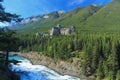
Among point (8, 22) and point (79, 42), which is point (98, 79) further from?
point (8, 22)

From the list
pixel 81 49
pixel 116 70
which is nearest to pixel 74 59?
pixel 81 49

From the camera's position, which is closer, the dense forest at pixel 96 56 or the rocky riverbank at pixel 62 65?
the dense forest at pixel 96 56

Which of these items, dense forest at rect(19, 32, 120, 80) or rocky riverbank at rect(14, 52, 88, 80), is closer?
dense forest at rect(19, 32, 120, 80)

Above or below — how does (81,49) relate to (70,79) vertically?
above

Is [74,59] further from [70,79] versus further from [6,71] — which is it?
[6,71]

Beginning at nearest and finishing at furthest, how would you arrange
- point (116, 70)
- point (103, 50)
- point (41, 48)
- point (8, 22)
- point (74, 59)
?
point (8, 22) → point (116, 70) → point (103, 50) → point (74, 59) → point (41, 48)

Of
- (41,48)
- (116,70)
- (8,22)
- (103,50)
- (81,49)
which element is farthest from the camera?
(41,48)

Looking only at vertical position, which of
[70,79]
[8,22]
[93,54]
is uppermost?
[8,22]

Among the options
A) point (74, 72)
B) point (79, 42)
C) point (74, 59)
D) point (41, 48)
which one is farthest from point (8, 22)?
point (41, 48)

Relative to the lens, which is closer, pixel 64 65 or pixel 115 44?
pixel 115 44

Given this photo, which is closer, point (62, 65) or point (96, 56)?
point (96, 56)

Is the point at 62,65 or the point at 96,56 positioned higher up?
the point at 96,56
